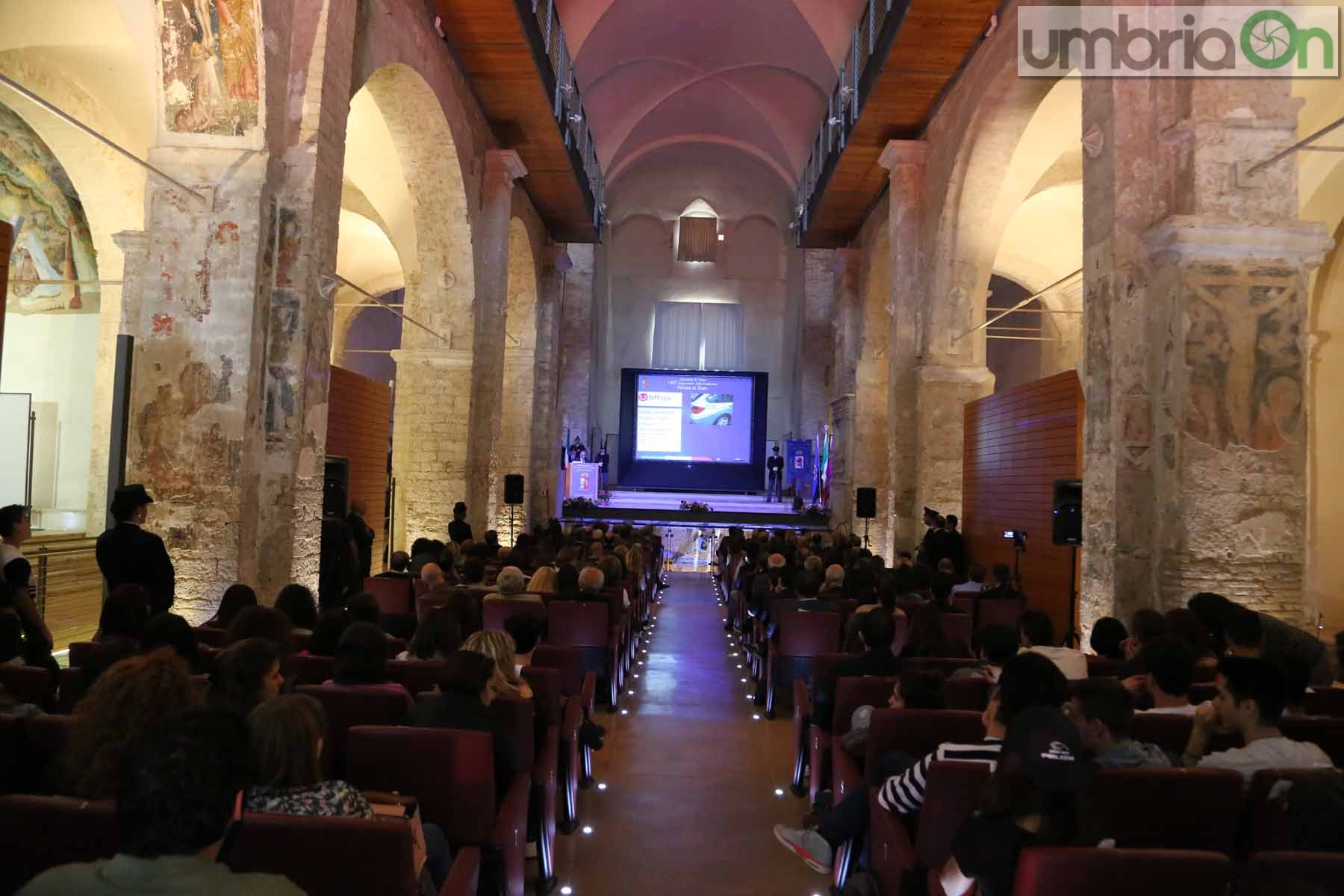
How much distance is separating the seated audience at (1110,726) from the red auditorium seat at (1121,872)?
2.45ft

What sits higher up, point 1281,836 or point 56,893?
point 56,893

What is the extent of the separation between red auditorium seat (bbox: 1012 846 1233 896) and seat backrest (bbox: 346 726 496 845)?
1477 millimetres

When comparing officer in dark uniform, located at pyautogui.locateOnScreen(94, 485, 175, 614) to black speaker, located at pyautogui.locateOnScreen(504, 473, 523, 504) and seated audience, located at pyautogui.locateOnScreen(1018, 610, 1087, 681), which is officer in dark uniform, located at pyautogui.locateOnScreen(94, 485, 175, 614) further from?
black speaker, located at pyautogui.locateOnScreen(504, 473, 523, 504)

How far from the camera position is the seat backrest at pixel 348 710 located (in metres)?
A: 3.06

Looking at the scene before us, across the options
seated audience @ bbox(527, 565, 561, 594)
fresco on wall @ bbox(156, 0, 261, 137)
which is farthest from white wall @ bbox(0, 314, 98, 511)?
seated audience @ bbox(527, 565, 561, 594)

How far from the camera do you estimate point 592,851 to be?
3959 millimetres

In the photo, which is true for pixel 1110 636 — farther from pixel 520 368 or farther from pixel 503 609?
pixel 520 368

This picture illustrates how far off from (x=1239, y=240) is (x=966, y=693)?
13.4 ft

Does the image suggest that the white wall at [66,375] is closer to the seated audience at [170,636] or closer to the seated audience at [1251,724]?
the seated audience at [170,636]

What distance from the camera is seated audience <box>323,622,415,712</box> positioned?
328 cm

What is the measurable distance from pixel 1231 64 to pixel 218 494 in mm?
7329

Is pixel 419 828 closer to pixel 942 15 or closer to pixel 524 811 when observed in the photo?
pixel 524 811

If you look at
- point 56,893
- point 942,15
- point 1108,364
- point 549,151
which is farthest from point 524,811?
point 549,151

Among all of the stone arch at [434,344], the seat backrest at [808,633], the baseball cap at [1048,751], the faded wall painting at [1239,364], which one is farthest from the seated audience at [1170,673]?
the stone arch at [434,344]
